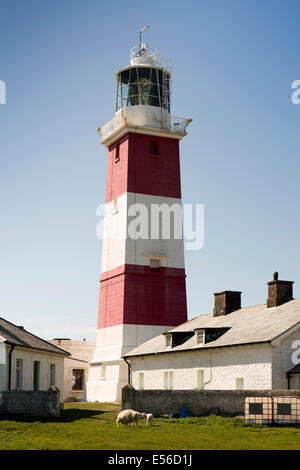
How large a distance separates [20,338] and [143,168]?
51.0ft

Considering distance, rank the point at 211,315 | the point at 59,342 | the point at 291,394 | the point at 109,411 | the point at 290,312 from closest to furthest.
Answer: the point at 291,394
the point at 290,312
the point at 109,411
the point at 211,315
the point at 59,342

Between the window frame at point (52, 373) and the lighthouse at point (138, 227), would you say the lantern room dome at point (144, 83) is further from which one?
the window frame at point (52, 373)

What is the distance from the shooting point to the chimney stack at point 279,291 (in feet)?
124

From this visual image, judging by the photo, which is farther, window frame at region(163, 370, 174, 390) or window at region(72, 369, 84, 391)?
window at region(72, 369, 84, 391)

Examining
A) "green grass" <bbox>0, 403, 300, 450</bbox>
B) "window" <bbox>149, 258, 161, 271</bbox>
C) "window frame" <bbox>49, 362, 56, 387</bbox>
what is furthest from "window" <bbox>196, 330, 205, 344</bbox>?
"window" <bbox>149, 258, 161, 271</bbox>

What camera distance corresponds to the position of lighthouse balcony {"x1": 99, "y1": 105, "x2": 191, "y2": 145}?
4984 centimetres

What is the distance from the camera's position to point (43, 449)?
19.8 meters

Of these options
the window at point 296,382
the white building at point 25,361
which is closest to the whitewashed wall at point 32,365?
the white building at point 25,361

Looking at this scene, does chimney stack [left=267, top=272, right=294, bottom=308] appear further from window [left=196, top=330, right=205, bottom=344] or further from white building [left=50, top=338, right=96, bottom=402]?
white building [left=50, top=338, right=96, bottom=402]

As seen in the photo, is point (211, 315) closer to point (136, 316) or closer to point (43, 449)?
point (136, 316)

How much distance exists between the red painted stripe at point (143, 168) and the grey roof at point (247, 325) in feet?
32.5

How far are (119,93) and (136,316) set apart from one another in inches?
611

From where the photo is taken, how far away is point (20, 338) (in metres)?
39.3

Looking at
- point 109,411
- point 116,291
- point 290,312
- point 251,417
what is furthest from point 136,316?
point 251,417
